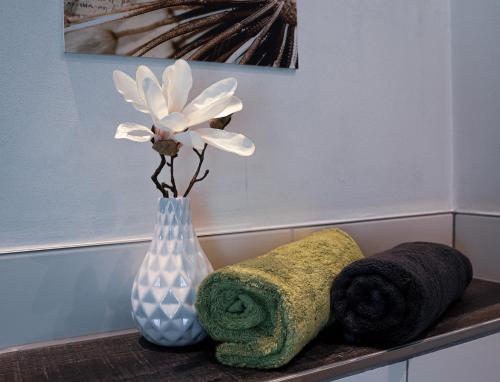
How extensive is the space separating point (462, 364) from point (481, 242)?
408 mm

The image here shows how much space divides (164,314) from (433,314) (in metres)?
0.40

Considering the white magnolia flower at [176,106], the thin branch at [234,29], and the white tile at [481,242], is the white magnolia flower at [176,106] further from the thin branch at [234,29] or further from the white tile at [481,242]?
the white tile at [481,242]

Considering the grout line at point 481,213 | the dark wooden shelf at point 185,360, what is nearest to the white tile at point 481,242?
the grout line at point 481,213

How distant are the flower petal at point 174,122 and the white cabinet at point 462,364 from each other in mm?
469

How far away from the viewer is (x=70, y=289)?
750 millimetres

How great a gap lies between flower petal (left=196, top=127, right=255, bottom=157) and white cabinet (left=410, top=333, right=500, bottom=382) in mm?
387

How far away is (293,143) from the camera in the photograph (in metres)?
0.95

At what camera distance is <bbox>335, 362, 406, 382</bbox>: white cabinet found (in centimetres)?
65

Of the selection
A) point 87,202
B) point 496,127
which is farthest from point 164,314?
point 496,127

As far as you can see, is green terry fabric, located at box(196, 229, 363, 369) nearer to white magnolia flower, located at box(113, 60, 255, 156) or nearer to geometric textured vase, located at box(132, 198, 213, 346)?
geometric textured vase, located at box(132, 198, 213, 346)

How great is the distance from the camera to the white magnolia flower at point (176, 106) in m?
0.67

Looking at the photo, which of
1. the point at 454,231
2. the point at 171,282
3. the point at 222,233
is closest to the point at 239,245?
the point at 222,233

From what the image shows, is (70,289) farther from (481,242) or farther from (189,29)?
(481,242)

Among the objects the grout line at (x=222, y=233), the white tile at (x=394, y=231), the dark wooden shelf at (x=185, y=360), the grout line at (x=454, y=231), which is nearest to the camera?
the dark wooden shelf at (x=185, y=360)
